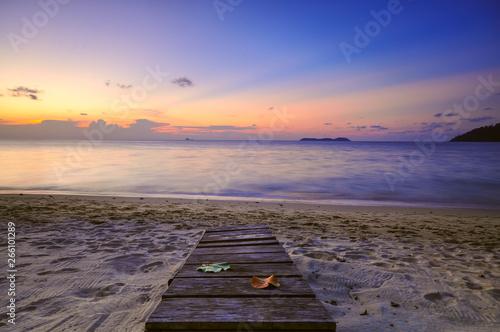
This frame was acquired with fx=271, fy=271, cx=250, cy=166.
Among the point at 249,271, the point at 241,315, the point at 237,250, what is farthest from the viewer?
the point at 237,250

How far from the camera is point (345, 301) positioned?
3.56 m

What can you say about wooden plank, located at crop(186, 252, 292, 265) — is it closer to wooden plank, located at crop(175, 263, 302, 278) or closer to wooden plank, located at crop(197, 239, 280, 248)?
wooden plank, located at crop(175, 263, 302, 278)

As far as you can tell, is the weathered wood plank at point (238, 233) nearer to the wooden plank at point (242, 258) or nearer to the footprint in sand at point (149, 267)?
the wooden plank at point (242, 258)

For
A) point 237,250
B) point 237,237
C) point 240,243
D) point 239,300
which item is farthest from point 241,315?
point 237,237

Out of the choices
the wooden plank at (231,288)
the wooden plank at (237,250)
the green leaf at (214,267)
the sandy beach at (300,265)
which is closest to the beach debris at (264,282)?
the wooden plank at (231,288)

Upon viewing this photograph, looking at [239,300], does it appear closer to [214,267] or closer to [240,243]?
[214,267]

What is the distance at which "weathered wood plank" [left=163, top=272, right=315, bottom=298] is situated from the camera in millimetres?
2078

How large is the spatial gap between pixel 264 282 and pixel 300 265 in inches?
101

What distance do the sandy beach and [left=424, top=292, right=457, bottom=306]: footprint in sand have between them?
15mm

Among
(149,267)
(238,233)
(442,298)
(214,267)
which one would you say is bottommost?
(149,267)

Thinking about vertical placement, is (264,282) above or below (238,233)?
above

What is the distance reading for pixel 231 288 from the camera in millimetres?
2195

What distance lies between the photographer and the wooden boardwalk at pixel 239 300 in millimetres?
1717

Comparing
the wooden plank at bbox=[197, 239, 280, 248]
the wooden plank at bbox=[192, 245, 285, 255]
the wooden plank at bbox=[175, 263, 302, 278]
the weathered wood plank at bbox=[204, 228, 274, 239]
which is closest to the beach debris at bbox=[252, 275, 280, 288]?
the wooden plank at bbox=[175, 263, 302, 278]
